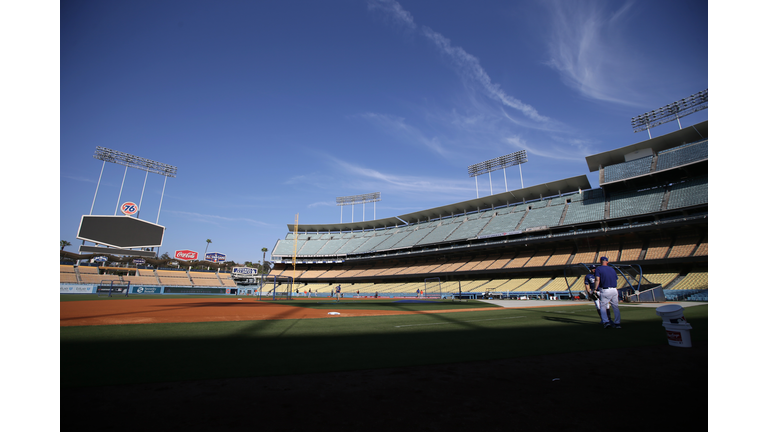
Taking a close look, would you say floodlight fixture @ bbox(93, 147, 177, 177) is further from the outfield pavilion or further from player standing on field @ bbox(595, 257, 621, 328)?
player standing on field @ bbox(595, 257, 621, 328)

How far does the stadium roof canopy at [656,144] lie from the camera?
32688 millimetres

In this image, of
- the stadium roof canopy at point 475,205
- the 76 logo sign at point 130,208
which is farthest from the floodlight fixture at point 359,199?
the 76 logo sign at point 130,208

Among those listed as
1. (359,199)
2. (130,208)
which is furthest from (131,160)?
(359,199)

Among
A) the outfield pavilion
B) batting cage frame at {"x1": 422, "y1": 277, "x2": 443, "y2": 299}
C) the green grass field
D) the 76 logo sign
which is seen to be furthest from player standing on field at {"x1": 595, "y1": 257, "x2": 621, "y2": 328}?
the 76 logo sign

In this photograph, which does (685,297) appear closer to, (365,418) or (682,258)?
(682,258)

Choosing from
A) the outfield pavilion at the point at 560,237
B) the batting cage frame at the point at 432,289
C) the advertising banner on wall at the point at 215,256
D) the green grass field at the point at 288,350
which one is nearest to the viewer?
the green grass field at the point at 288,350

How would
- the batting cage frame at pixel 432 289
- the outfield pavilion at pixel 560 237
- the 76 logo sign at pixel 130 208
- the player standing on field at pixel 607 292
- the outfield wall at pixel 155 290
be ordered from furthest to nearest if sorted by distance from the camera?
the 76 logo sign at pixel 130 208
the batting cage frame at pixel 432 289
the outfield wall at pixel 155 290
the outfield pavilion at pixel 560 237
the player standing on field at pixel 607 292

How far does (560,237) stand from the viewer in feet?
121

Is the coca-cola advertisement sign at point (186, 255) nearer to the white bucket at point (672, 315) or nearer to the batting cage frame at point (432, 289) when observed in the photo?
the batting cage frame at point (432, 289)

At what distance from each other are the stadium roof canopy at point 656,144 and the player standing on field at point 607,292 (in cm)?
3742

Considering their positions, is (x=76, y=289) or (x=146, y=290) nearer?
(x=76, y=289)

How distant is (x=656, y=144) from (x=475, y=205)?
2494 cm

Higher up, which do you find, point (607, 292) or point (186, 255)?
point (607, 292)

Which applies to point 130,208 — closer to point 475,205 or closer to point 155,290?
point 155,290
